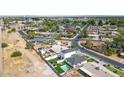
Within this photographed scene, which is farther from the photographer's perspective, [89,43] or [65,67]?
[89,43]

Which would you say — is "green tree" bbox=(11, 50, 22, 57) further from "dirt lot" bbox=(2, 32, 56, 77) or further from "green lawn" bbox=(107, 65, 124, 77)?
"green lawn" bbox=(107, 65, 124, 77)

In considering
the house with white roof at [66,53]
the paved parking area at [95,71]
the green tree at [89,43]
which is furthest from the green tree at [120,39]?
the house with white roof at [66,53]

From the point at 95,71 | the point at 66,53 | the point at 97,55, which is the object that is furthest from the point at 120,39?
the point at 66,53

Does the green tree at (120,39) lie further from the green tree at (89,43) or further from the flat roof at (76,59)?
the flat roof at (76,59)

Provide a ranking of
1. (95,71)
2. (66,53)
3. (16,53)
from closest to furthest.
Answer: (95,71) < (66,53) < (16,53)

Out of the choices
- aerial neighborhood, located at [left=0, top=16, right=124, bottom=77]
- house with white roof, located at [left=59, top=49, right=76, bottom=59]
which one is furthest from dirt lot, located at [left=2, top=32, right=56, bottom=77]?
house with white roof, located at [left=59, top=49, right=76, bottom=59]

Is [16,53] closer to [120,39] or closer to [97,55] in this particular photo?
[97,55]
